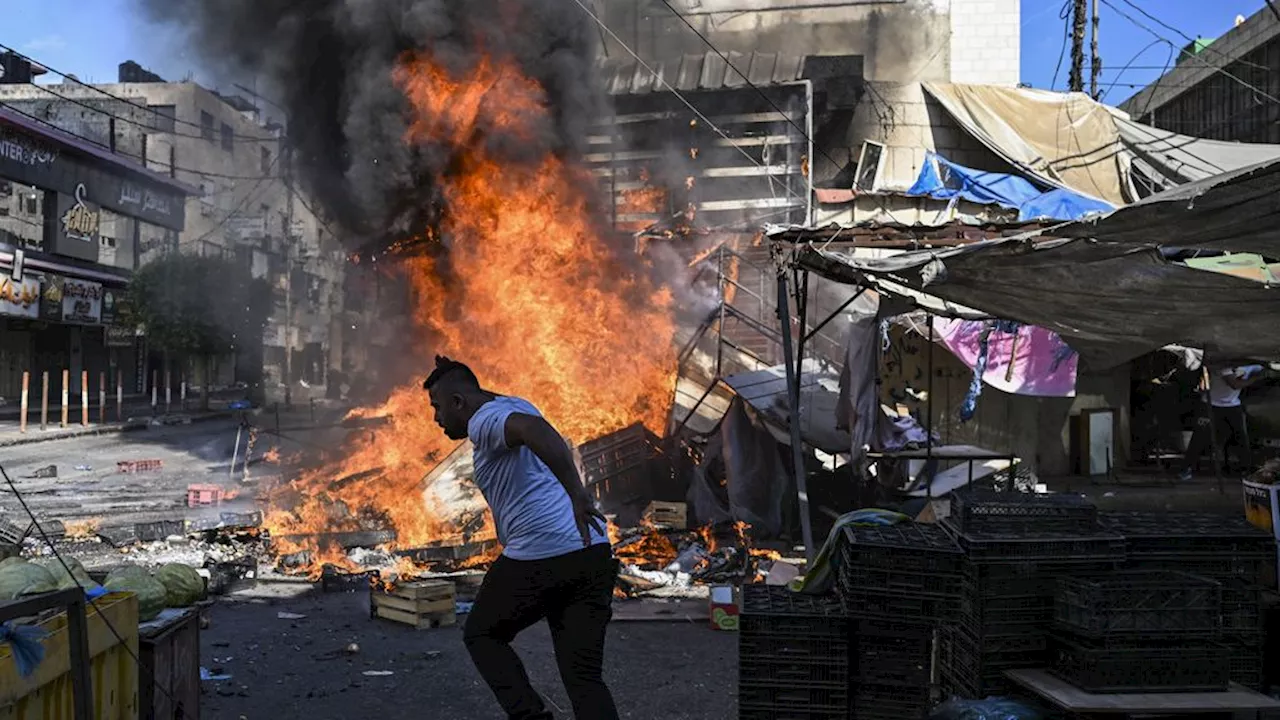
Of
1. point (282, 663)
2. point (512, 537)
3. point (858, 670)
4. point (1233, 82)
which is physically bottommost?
point (282, 663)

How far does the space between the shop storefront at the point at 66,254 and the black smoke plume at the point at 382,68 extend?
16029 mm

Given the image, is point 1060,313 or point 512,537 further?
point 1060,313

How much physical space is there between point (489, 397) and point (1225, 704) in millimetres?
3521

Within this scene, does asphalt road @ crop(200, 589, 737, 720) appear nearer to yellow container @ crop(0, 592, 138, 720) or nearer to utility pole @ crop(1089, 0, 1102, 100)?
yellow container @ crop(0, 592, 138, 720)

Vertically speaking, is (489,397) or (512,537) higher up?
(489,397)

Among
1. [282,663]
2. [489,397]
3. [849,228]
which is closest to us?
[489,397]

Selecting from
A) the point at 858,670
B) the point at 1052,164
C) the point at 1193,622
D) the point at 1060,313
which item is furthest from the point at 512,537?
the point at 1052,164

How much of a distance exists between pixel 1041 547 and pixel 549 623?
246 cm

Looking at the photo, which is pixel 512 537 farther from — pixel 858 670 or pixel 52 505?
pixel 52 505

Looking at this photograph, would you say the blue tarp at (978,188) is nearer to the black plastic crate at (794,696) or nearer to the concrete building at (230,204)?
the black plastic crate at (794,696)

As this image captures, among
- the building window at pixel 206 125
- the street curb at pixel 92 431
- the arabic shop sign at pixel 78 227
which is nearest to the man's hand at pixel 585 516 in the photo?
the street curb at pixel 92 431

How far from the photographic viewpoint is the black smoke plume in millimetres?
15086

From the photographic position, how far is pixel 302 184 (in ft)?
58.5

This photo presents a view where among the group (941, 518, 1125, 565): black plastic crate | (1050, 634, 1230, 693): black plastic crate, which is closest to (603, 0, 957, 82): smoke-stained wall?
(941, 518, 1125, 565): black plastic crate
